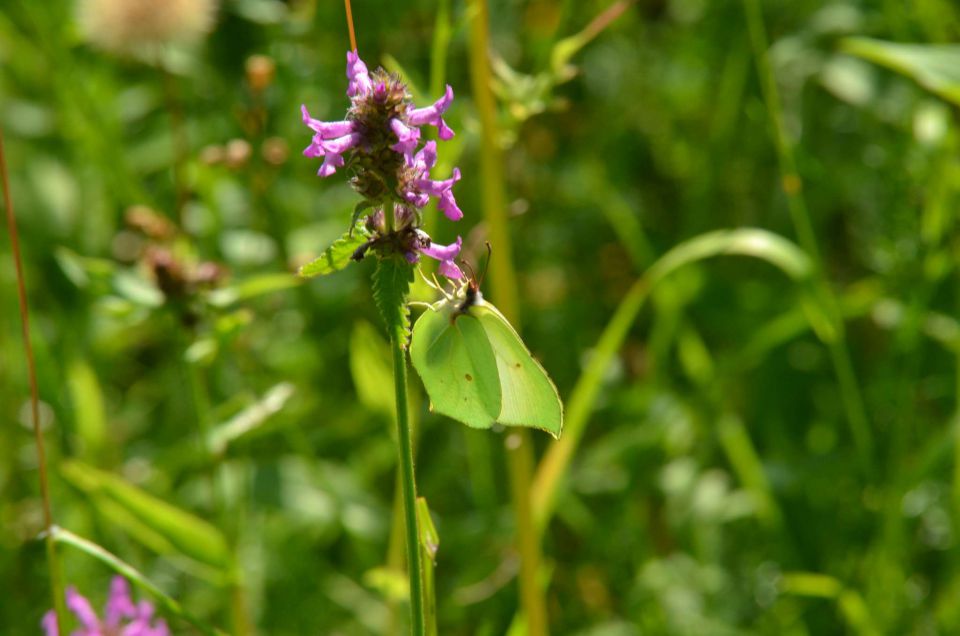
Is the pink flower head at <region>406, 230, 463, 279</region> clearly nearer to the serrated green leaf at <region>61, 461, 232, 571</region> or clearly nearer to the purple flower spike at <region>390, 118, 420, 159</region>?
the purple flower spike at <region>390, 118, 420, 159</region>

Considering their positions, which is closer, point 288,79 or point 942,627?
point 942,627

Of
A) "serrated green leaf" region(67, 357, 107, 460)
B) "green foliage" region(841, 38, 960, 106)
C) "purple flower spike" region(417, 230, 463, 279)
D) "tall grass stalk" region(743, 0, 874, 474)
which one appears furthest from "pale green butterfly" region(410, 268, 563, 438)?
"serrated green leaf" region(67, 357, 107, 460)

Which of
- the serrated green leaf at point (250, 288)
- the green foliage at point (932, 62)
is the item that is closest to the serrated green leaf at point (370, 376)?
the serrated green leaf at point (250, 288)

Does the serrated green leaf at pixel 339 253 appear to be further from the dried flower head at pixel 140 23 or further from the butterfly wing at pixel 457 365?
the dried flower head at pixel 140 23

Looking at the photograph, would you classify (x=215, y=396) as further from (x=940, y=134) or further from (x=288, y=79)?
(x=940, y=134)

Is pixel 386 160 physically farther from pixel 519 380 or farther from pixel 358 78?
pixel 519 380

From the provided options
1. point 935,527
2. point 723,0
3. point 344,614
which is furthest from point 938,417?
point 344,614

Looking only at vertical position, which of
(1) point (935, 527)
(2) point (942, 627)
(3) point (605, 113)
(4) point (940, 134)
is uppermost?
(3) point (605, 113)
